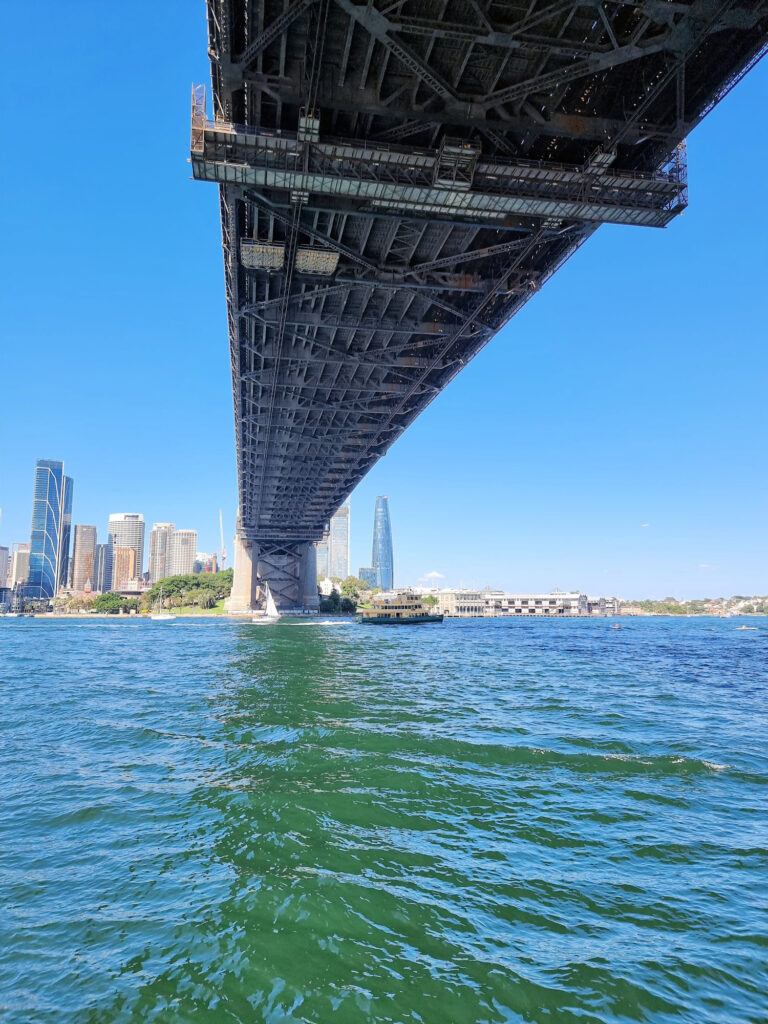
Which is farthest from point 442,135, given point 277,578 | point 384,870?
point 277,578

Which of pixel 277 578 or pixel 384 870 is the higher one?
pixel 277 578

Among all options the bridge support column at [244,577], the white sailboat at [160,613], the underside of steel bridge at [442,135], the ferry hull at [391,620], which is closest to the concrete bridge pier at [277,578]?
the bridge support column at [244,577]

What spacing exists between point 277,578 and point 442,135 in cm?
10451

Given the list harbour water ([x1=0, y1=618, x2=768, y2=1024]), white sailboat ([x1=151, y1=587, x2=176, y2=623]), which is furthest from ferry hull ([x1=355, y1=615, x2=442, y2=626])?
harbour water ([x1=0, y1=618, x2=768, y2=1024])

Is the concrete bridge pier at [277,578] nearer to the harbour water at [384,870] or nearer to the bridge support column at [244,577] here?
the bridge support column at [244,577]

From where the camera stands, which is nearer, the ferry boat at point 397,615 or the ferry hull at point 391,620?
the ferry hull at point 391,620

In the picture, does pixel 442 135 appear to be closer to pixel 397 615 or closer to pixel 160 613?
pixel 397 615

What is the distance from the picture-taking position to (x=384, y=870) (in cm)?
768

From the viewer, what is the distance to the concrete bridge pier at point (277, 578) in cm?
11050

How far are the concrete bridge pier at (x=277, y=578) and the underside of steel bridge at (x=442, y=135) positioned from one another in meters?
86.4

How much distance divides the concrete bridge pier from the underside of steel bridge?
284 feet

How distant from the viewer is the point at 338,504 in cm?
8300

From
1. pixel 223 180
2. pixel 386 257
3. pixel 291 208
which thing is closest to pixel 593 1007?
pixel 223 180

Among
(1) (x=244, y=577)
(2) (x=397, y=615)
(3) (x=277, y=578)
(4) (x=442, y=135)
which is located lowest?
(2) (x=397, y=615)
